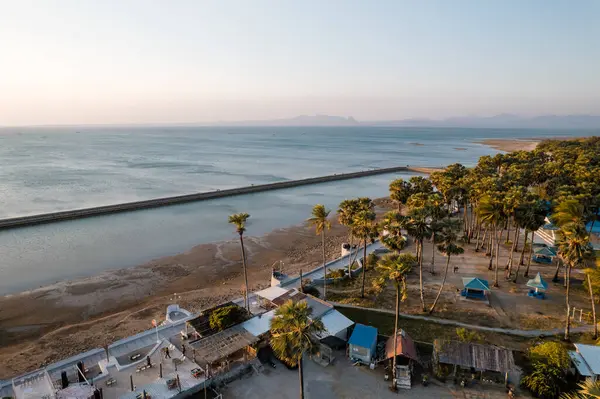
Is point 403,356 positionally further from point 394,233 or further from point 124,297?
point 124,297

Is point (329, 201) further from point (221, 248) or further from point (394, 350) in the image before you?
point (394, 350)

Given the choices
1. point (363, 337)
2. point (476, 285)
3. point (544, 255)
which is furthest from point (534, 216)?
point (363, 337)

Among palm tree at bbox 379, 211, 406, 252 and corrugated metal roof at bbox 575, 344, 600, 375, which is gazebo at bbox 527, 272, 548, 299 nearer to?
corrugated metal roof at bbox 575, 344, 600, 375

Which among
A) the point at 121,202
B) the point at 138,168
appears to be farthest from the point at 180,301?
the point at 138,168

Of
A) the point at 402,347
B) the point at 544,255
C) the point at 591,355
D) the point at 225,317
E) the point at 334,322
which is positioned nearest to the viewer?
the point at 591,355

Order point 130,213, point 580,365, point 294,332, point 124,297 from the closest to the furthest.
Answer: point 294,332
point 580,365
point 124,297
point 130,213

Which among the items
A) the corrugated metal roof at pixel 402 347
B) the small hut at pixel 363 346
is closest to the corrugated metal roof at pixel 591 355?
the corrugated metal roof at pixel 402 347
